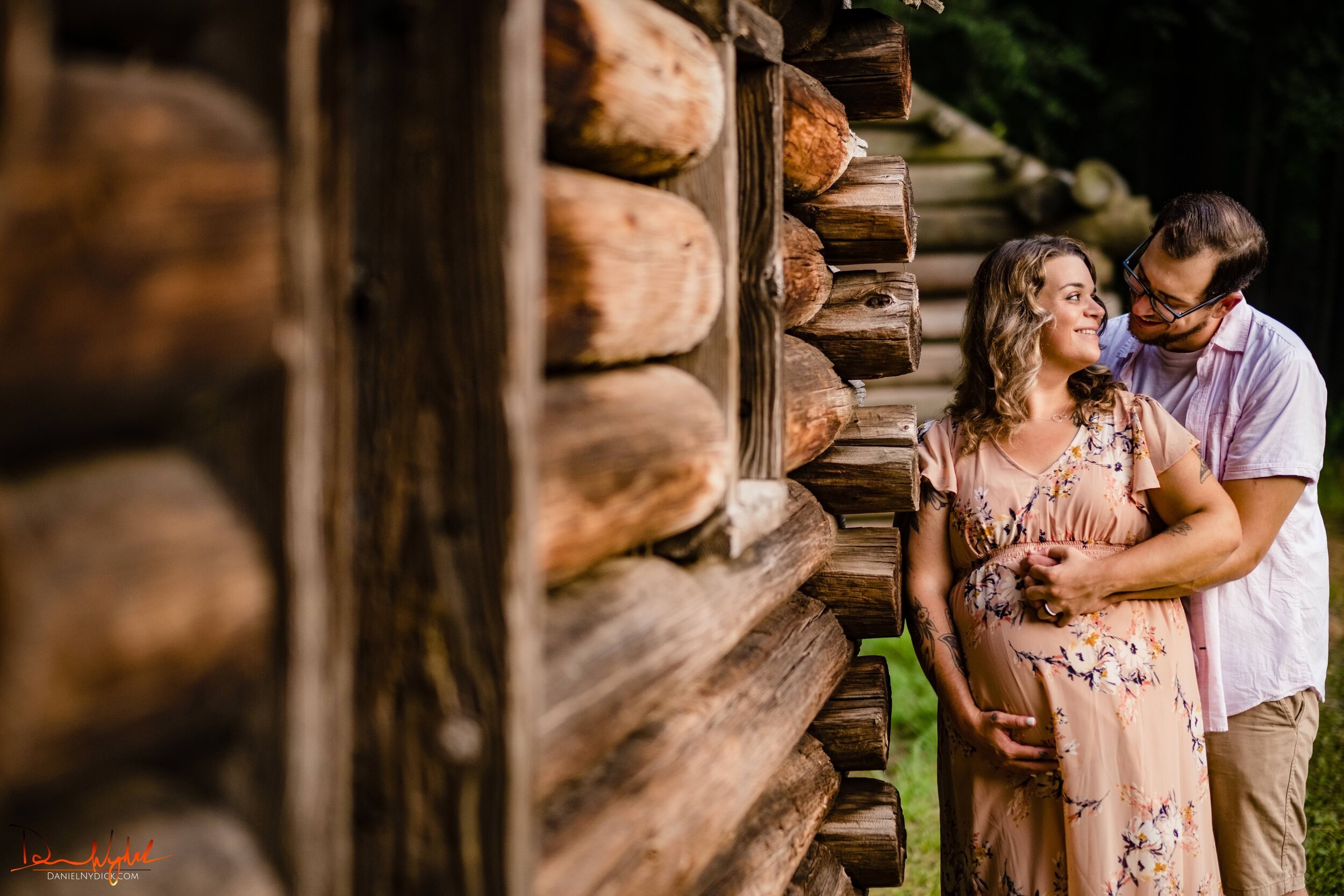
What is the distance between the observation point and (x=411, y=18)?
1.13m

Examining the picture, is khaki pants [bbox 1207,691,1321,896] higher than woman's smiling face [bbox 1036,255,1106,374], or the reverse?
woman's smiling face [bbox 1036,255,1106,374]

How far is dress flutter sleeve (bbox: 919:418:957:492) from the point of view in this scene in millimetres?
3074

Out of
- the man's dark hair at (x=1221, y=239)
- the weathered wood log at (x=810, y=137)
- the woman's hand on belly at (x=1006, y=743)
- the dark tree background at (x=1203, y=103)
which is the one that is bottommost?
the woman's hand on belly at (x=1006, y=743)

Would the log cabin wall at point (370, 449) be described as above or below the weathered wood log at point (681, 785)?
above

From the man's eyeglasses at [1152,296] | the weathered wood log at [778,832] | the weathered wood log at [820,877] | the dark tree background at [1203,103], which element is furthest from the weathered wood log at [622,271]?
the dark tree background at [1203,103]

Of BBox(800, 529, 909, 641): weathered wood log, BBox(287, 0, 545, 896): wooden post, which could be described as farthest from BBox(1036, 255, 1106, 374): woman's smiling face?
BBox(287, 0, 545, 896): wooden post

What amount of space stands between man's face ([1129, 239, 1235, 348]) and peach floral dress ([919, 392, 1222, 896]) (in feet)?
1.09

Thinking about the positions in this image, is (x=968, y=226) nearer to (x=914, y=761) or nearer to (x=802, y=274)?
(x=914, y=761)

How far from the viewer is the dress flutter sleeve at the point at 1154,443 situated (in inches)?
111

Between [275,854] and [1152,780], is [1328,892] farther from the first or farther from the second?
[275,854]

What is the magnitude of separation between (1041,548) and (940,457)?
1.43 ft

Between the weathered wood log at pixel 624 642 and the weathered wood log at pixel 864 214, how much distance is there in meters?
1.40
